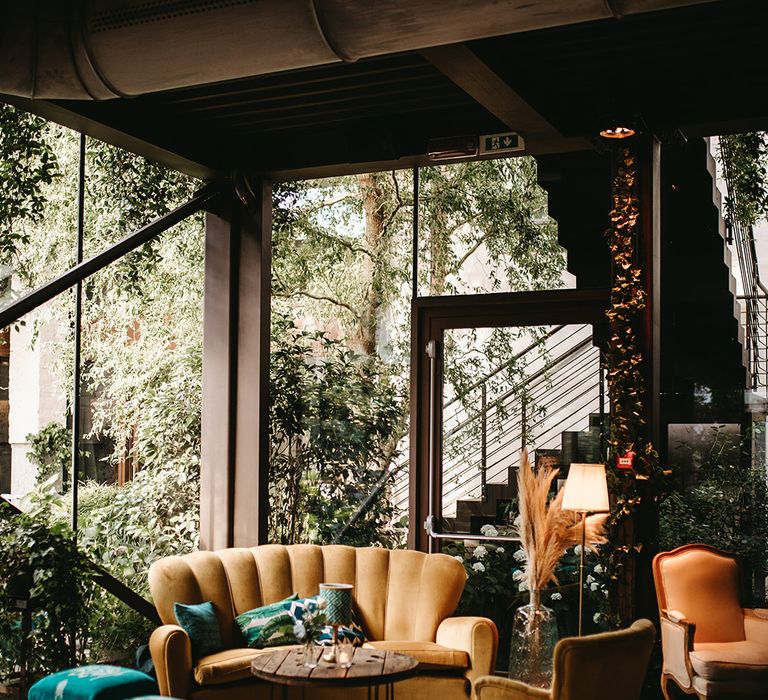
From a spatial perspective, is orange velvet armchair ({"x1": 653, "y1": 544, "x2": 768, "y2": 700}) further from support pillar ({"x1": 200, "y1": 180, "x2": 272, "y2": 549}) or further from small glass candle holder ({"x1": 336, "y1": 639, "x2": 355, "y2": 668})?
support pillar ({"x1": 200, "y1": 180, "x2": 272, "y2": 549})

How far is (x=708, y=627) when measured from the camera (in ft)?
18.2

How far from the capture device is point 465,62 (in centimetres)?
459

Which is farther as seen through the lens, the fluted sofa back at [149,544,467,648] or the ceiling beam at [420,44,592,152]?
the fluted sofa back at [149,544,467,648]

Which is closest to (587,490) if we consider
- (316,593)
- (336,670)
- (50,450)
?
(316,593)

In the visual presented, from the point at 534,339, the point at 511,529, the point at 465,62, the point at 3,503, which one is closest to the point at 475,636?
the point at 511,529

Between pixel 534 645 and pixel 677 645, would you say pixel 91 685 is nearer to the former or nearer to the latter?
pixel 534 645

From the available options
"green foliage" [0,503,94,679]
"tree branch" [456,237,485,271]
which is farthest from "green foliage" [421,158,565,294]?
"green foliage" [0,503,94,679]

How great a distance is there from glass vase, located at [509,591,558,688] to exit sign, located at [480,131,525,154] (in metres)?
2.72

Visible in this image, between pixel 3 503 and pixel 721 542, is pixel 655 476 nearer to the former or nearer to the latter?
pixel 721 542

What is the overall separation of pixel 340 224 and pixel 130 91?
13.5 ft

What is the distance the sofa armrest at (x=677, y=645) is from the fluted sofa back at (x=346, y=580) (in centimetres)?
121

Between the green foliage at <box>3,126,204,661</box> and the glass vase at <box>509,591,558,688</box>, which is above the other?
the green foliage at <box>3,126,204,661</box>

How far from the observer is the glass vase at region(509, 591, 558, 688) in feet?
18.7

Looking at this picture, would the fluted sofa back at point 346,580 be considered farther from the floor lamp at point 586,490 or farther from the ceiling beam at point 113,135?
the ceiling beam at point 113,135
